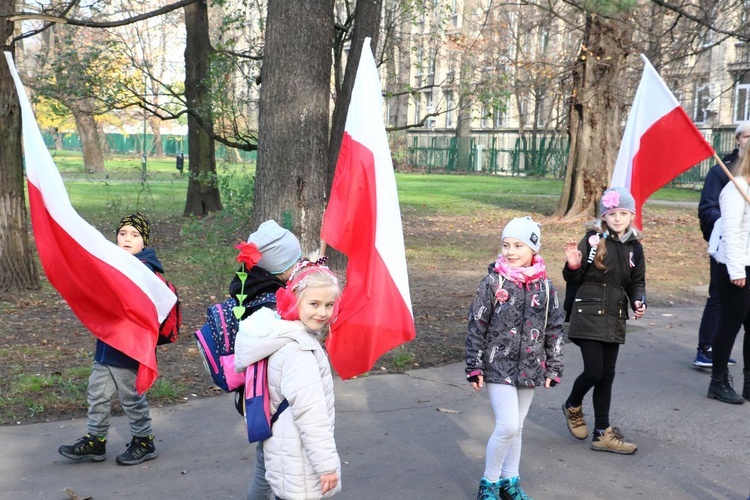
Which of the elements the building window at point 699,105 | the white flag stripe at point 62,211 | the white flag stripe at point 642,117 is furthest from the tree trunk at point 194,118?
the building window at point 699,105

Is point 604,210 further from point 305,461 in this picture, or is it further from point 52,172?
point 52,172

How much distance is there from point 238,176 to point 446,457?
835 centimetres

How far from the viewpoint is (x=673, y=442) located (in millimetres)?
5605

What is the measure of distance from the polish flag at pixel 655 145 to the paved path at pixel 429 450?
1.47 metres

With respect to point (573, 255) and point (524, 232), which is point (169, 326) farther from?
point (573, 255)

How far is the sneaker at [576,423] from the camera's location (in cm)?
558

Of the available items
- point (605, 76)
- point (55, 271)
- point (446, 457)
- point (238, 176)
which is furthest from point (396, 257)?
point (605, 76)

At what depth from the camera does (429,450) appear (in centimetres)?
543

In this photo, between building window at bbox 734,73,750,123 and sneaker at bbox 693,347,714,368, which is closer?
sneaker at bbox 693,347,714,368

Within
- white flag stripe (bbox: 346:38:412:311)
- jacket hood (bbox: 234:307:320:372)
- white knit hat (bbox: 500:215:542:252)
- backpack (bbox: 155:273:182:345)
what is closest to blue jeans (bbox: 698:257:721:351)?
white knit hat (bbox: 500:215:542:252)

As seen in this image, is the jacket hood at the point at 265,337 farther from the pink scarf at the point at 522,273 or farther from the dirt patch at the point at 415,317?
the dirt patch at the point at 415,317

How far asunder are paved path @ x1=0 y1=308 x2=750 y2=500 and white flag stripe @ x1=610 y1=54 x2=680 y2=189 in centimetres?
168

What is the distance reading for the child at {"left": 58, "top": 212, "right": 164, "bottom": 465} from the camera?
5023 millimetres

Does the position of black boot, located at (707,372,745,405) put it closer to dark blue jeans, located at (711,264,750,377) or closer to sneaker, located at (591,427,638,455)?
dark blue jeans, located at (711,264,750,377)
